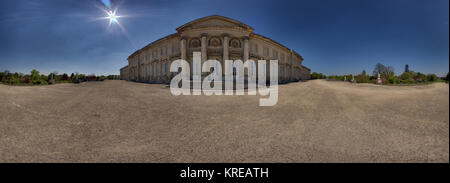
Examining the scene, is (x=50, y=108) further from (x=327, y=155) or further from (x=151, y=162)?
(x=327, y=155)

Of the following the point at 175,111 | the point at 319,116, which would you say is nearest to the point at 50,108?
the point at 175,111

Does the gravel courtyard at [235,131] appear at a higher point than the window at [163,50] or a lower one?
lower

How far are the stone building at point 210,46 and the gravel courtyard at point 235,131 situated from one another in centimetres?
1883

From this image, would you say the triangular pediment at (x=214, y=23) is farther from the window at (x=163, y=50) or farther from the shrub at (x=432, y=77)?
the shrub at (x=432, y=77)

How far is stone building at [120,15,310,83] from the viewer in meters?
23.9

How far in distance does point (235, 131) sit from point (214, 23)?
2462cm

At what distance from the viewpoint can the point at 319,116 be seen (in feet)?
18.0

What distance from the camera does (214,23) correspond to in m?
25.4

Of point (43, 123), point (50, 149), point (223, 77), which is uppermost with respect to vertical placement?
point (223, 77)

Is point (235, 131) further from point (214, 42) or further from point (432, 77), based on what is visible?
point (214, 42)

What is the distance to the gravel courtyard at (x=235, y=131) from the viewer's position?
3246 millimetres

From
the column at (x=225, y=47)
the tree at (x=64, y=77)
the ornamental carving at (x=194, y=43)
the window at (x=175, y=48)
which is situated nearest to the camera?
the tree at (x=64, y=77)

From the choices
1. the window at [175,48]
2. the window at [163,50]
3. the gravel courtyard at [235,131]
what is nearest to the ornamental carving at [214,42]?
the window at [175,48]
